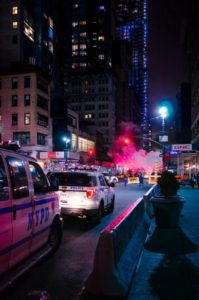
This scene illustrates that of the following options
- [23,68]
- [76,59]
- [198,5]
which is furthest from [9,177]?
[76,59]

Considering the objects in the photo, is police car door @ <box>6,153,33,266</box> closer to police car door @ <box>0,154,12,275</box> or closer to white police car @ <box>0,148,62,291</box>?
white police car @ <box>0,148,62,291</box>

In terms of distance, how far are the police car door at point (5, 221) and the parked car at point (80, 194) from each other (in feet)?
20.7

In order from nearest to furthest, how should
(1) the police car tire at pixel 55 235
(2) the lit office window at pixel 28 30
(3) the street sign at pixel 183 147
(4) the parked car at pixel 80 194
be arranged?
(1) the police car tire at pixel 55 235 < (4) the parked car at pixel 80 194 < (3) the street sign at pixel 183 147 < (2) the lit office window at pixel 28 30

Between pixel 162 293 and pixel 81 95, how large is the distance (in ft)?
464

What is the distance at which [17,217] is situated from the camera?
5.51 meters

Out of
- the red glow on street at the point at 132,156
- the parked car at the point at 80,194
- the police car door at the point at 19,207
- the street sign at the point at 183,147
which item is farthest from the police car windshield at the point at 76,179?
the red glow on street at the point at 132,156

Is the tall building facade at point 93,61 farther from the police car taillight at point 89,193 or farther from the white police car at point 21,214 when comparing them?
the white police car at point 21,214

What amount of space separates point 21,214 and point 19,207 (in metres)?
0.14

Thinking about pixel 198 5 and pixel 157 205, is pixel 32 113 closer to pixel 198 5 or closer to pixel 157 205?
pixel 198 5

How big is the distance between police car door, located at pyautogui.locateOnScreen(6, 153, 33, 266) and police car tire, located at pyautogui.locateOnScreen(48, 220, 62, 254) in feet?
5.40

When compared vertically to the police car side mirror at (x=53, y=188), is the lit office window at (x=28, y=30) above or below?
above

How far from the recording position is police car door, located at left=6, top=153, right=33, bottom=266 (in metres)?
5.47

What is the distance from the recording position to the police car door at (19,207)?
17.9 feet

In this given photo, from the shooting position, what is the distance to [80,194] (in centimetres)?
1222
